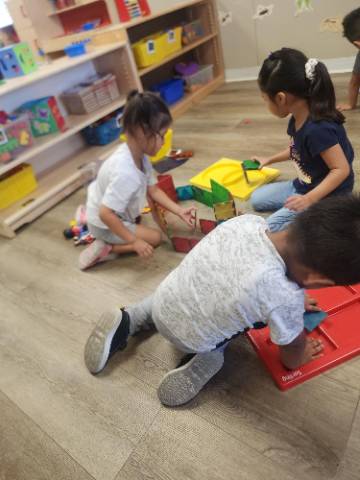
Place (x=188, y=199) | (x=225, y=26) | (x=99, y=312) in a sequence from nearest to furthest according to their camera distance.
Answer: (x=99, y=312), (x=188, y=199), (x=225, y=26)

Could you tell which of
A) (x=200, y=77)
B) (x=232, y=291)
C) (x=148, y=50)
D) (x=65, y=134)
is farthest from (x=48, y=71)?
(x=232, y=291)

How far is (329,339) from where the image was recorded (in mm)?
875

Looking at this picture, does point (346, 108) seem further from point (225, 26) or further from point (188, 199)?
point (225, 26)

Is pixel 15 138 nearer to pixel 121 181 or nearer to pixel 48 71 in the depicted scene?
pixel 48 71

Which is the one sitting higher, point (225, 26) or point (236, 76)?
point (225, 26)

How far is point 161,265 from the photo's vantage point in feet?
4.24

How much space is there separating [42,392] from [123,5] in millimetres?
2278

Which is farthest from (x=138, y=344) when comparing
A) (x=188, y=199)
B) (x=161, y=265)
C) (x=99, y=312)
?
(x=188, y=199)

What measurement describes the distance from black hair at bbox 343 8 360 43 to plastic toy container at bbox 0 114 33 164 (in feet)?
5.44

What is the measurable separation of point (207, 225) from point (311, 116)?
534 millimetres

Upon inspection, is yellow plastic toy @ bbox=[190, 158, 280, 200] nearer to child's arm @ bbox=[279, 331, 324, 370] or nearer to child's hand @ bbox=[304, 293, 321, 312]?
child's hand @ bbox=[304, 293, 321, 312]

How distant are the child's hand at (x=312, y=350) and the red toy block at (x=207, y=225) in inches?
23.0

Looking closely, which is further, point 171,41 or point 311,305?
point 171,41

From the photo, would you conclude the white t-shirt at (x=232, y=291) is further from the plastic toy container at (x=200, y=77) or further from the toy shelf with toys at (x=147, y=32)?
the plastic toy container at (x=200, y=77)
